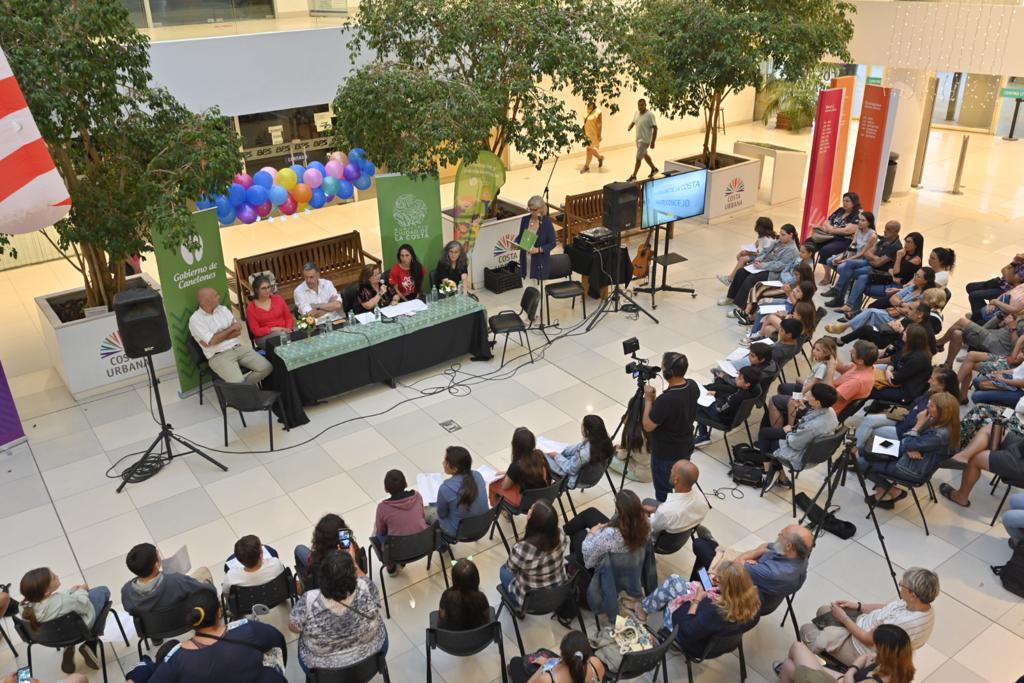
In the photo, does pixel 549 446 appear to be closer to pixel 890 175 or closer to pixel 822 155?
pixel 822 155

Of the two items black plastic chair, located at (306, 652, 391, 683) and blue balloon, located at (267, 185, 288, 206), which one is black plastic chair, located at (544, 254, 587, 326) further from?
black plastic chair, located at (306, 652, 391, 683)

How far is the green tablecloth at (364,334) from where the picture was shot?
7777 millimetres

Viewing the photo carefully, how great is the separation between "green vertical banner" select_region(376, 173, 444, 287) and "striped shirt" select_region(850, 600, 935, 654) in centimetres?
641

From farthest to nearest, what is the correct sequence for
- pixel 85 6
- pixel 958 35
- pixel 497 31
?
pixel 958 35, pixel 497 31, pixel 85 6

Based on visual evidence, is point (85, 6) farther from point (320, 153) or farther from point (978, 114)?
point (978, 114)

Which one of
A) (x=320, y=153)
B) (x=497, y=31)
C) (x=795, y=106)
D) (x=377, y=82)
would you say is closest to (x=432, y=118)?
(x=377, y=82)

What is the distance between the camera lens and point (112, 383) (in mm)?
8555

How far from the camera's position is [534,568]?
4.91 m

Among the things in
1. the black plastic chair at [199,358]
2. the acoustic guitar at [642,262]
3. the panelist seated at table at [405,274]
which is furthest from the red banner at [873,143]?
the black plastic chair at [199,358]

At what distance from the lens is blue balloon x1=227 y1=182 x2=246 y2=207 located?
9.49 m

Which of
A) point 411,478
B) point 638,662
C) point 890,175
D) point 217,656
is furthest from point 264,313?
point 890,175

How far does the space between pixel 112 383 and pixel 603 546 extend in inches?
227

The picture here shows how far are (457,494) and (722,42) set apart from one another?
27.5 feet

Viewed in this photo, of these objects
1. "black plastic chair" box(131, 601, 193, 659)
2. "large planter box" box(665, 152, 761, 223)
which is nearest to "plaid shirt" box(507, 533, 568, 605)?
"black plastic chair" box(131, 601, 193, 659)
